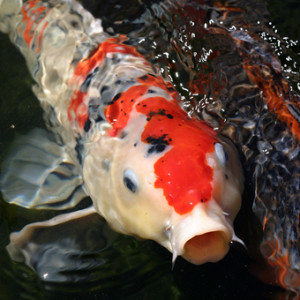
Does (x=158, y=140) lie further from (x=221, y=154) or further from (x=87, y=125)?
(x=87, y=125)

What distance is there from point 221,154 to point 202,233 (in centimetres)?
48

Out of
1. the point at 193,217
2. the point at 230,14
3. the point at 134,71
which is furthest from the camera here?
the point at 230,14

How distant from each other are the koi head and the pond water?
24 centimetres

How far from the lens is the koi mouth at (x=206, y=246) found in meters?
2.08

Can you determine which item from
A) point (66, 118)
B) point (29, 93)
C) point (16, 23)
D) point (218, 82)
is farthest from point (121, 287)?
point (16, 23)

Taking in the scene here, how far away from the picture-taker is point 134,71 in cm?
300

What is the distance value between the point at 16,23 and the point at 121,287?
2.45m

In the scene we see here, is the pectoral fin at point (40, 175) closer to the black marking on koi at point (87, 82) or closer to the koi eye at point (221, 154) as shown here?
the black marking on koi at point (87, 82)

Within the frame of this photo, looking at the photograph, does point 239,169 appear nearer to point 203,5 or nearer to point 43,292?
point 43,292

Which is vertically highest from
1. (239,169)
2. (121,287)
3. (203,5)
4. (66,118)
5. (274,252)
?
(203,5)

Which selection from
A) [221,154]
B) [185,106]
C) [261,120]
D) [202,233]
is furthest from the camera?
[185,106]

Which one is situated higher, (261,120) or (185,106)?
(261,120)

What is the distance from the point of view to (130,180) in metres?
2.32

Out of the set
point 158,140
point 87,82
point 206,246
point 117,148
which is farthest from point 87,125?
point 206,246
